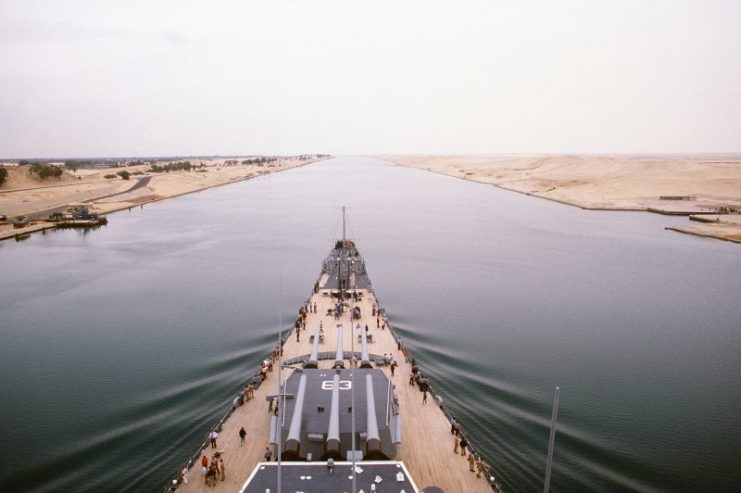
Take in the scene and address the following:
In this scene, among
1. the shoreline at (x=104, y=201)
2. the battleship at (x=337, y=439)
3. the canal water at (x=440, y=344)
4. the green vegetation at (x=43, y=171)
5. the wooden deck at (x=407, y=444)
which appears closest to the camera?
the battleship at (x=337, y=439)

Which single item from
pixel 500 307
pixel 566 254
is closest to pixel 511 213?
pixel 566 254

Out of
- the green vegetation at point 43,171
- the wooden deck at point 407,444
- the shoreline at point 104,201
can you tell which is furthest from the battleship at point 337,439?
the green vegetation at point 43,171

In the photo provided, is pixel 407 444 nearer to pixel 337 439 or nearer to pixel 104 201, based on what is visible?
pixel 337 439

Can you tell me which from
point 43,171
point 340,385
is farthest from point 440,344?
point 43,171

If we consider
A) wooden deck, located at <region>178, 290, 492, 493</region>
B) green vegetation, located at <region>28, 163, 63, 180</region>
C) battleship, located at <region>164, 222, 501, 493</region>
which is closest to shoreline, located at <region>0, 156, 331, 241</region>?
green vegetation, located at <region>28, 163, 63, 180</region>

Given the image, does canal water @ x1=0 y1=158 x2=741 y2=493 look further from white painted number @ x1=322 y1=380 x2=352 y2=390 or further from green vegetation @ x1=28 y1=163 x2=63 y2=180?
green vegetation @ x1=28 y1=163 x2=63 y2=180

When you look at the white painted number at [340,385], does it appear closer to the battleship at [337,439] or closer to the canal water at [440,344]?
the battleship at [337,439]
